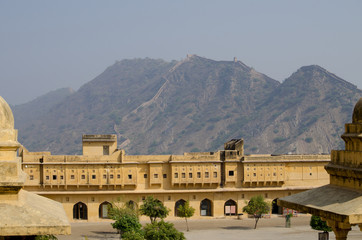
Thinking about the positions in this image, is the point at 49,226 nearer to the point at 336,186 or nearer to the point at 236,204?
the point at 336,186

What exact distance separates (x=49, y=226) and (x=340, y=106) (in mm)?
173736

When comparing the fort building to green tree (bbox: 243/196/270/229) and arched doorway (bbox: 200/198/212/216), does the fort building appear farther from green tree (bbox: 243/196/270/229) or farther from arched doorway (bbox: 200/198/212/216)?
green tree (bbox: 243/196/270/229)

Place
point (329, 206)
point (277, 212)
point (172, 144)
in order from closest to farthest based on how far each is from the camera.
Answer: point (329, 206) < point (277, 212) < point (172, 144)

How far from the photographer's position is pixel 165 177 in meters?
50.6

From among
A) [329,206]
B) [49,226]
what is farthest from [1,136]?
[329,206]

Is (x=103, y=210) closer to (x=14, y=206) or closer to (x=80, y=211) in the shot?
(x=80, y=211)

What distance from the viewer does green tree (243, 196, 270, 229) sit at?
4728 centimetres

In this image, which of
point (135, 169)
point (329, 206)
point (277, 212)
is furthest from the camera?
point (277, 212)

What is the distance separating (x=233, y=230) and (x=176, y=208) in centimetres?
773

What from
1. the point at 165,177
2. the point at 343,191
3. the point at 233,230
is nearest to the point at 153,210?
the point at 165,177

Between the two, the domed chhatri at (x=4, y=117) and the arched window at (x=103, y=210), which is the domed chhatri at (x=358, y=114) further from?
the arched window at (x=103, y=210)

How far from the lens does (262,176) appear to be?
5159 cm

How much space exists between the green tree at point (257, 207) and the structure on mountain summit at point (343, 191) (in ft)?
121

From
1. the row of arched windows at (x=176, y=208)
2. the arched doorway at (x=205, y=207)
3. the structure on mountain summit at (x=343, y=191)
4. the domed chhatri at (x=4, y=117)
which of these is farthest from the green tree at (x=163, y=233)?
the domed chhatri at (x=4, y=117)
